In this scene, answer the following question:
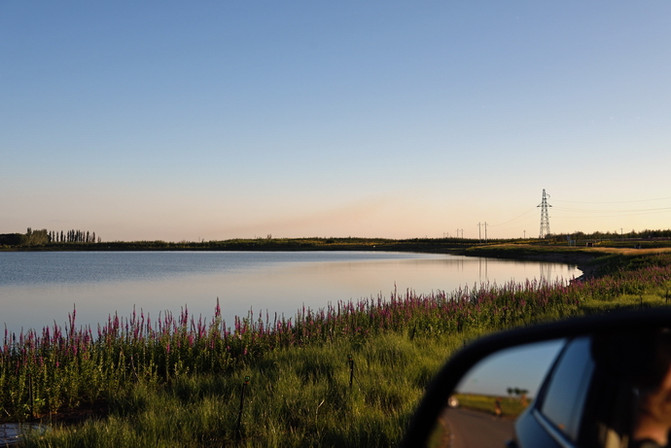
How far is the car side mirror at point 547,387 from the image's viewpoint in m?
1.25

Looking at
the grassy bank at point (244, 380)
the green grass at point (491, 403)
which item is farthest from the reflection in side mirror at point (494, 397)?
the grassy bank at point (244, 380)

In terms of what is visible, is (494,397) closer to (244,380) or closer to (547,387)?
(547,387)

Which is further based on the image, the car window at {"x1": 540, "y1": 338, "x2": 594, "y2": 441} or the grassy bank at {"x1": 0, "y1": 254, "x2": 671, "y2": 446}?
the grassy bank at {"x1": 0, "y1": 254, "x2": 671, "y2": 446}

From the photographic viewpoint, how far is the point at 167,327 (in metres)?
13.5

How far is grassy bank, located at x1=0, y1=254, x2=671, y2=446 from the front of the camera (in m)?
6.32

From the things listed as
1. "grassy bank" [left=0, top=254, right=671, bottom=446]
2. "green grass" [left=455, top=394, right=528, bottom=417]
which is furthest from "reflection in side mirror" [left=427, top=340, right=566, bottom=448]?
"grassy bank" [left=0, top=254, right=671, bottom=446]

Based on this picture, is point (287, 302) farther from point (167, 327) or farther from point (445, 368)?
point (445, 368)

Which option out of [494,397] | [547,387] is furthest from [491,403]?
[547,387]

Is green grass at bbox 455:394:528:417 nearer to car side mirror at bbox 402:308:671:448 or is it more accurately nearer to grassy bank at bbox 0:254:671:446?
car side mirror at bbox 402:308:671:448

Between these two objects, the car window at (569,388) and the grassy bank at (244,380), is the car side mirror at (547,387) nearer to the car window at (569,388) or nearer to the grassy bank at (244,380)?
the car window at (569,388)

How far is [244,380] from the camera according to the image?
7430 mm

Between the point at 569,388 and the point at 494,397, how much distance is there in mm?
194

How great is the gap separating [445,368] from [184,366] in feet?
38.9

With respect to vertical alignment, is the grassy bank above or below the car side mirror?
below
